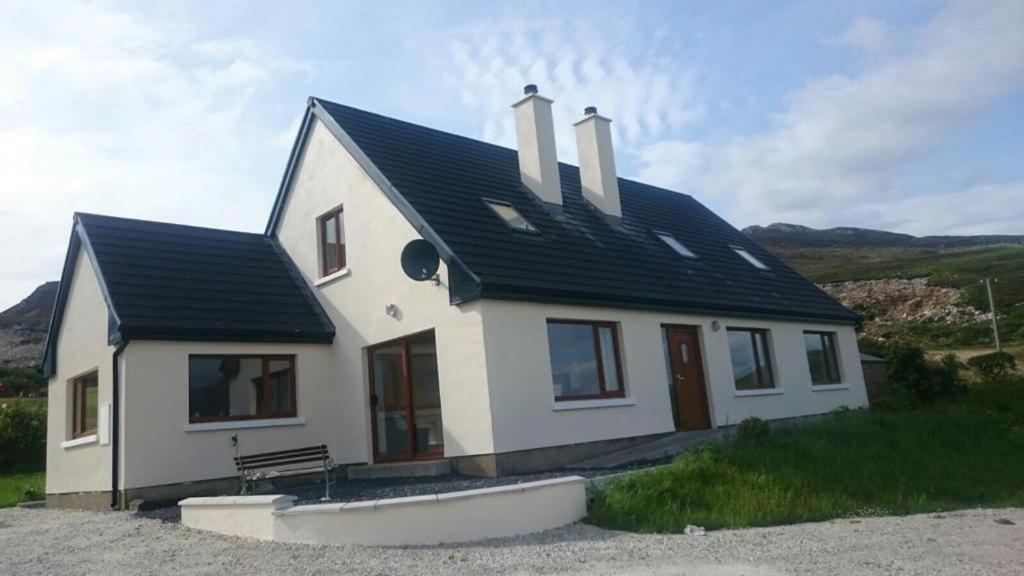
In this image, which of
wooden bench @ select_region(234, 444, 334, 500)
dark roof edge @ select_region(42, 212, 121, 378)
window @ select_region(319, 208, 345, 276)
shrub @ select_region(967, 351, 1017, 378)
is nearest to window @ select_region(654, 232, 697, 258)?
window @ select_region(319, 208, 345, 276)

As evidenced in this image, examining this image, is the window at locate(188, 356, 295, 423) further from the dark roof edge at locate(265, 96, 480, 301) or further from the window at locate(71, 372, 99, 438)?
the dark roof edge at locate(265, 96, 480, 301)

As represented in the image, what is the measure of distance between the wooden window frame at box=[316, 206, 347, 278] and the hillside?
125 feet

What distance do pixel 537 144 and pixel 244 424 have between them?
27.7 ft

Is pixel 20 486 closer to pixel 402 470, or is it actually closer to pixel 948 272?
pixel 402 470

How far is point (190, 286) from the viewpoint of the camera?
14562 mm

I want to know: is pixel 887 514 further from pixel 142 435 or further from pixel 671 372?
pixel 142 435

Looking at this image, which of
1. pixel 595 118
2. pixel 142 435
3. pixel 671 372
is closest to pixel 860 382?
pixel 671 372

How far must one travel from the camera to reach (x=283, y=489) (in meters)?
13.5

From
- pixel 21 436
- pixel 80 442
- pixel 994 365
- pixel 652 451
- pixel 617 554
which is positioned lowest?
pixel 617 554

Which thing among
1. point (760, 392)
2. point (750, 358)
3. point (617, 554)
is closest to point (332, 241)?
point (750, 358)

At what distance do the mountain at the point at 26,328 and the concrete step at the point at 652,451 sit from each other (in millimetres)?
27172

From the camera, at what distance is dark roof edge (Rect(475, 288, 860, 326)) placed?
1260cm

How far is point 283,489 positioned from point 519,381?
4.61 m

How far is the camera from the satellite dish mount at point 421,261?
13.0m
